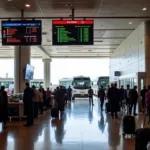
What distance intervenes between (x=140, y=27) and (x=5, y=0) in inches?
401

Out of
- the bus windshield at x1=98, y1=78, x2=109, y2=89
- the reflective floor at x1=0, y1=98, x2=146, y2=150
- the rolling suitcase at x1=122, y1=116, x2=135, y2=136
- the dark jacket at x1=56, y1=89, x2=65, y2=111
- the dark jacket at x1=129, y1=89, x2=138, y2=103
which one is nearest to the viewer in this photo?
the reflective floor at x1=0, y1=98, x2=146, y2=150

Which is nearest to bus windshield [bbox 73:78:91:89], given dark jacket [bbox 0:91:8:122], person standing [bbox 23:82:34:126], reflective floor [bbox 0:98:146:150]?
person standing [bbox 23:82:34:126]

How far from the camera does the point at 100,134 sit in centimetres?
1091

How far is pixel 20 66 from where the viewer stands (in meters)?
19.1

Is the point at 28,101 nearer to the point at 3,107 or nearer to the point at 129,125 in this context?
the point at 3,107

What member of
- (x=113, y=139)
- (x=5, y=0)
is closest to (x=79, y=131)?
(x=113, y=139)

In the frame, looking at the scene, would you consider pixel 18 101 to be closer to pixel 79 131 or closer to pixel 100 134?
pixel 79 131

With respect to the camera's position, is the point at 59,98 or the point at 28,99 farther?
the point at 59,98

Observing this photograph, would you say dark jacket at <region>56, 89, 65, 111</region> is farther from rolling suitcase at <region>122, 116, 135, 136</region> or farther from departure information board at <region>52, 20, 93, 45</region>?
rolling suitcase at <region>122, 116, 135, 136</region>

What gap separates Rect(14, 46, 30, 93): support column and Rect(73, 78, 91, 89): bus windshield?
23229mm

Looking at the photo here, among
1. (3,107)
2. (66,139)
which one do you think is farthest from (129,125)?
(3,107)

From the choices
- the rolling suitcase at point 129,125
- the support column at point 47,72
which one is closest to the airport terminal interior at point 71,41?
the rolling suitcase at point 129,125

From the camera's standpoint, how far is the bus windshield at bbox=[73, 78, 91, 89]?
42.6m

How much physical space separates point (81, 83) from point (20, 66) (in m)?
24.1
